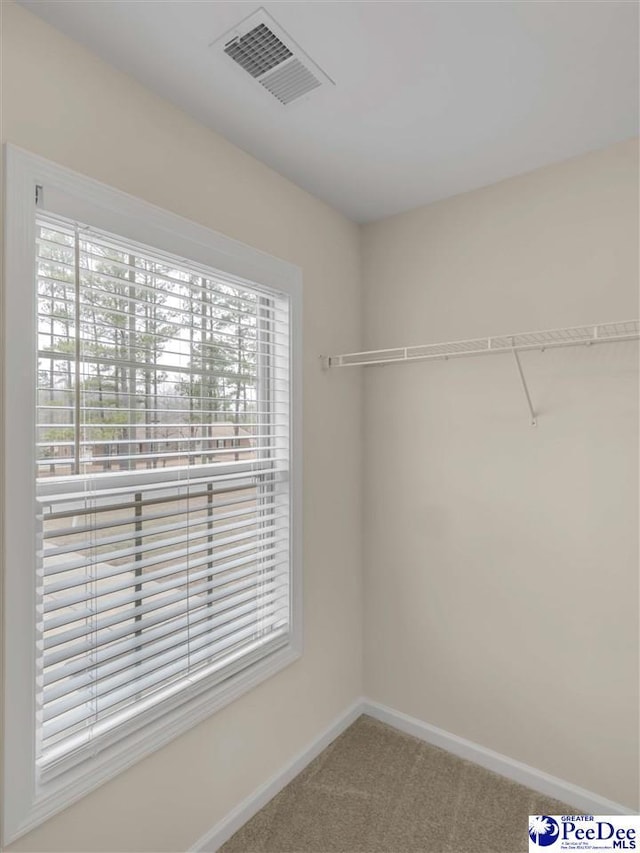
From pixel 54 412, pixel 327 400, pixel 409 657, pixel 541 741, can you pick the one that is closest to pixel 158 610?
pixel 54 412

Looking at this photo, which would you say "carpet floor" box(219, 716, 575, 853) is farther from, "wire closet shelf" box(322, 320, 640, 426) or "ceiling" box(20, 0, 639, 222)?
"ceiling" box(20, 0, 639, 222)

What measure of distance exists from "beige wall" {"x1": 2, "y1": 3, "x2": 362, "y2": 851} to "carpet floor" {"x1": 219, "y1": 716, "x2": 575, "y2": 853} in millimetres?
138

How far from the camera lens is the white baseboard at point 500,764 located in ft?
5.84

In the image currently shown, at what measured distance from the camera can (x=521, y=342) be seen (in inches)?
75.9

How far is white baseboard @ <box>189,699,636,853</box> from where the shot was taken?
1.70 meters

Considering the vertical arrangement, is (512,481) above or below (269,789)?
above

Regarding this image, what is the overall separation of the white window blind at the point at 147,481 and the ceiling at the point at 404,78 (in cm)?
51

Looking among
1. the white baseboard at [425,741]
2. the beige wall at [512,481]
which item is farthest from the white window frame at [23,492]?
the beige wall at [512,481]

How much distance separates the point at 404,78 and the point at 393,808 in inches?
100

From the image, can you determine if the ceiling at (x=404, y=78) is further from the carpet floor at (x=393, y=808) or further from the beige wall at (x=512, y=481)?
the carpet floor at (x=393, y=808)

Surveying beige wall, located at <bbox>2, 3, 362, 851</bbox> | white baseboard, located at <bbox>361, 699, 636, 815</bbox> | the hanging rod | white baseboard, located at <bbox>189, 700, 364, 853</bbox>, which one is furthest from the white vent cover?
white baseboard, located at <bbox>361, 699, 636, 815</bbox>

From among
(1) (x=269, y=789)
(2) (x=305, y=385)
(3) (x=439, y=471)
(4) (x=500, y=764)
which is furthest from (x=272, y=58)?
(4) (x=500, y=764)

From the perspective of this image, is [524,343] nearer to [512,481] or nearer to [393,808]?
[512,481]

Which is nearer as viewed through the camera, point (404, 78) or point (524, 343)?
point (404, 78)
